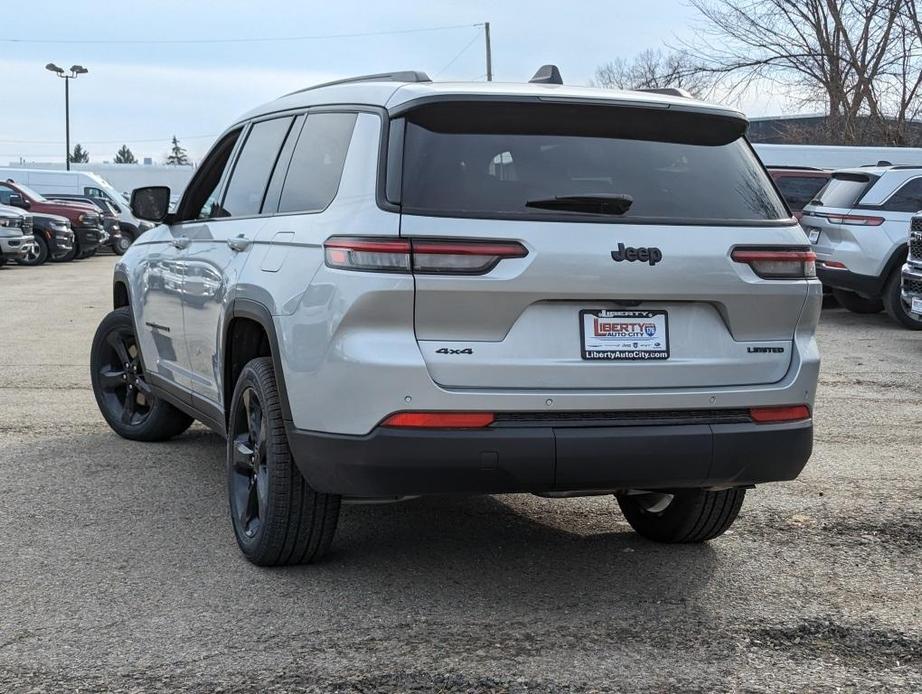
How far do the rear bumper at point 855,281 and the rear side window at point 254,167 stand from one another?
36.0 ft

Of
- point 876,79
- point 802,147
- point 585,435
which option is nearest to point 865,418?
point 585,435

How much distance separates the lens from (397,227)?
3988 mm

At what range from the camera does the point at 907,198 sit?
1512 cm

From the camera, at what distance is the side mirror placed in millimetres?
6449

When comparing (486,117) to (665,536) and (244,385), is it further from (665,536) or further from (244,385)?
(665,536)

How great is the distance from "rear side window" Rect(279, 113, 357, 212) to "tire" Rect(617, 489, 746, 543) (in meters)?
1.72

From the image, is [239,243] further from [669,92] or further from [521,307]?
[669,92]

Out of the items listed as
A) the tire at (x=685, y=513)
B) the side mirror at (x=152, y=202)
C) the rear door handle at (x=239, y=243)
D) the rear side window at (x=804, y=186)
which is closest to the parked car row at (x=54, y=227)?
the rear side window at (x=804, y=186)

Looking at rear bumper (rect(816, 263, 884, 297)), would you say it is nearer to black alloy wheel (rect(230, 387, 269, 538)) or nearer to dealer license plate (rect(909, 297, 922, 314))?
dealer license plate (rect(909, 297, 922, 314))

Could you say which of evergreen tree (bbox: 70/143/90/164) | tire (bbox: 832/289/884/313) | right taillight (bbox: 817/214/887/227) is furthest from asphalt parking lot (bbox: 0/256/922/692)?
evergreen tree (bbox: 70/143/90/164)

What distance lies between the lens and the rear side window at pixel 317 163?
4.46 m

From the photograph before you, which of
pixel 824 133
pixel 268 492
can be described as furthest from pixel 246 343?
pixel 824 133

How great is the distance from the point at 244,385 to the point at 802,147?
21.5 meters

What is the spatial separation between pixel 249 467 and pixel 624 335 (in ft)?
5.34
